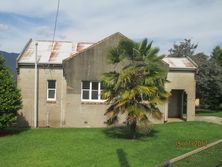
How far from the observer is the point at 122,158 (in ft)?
53.7

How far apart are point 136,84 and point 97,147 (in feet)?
12.1

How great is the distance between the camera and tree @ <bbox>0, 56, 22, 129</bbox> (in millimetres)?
23656

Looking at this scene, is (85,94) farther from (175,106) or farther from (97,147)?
(97,147)

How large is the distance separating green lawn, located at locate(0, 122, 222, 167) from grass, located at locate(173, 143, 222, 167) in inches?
88.4

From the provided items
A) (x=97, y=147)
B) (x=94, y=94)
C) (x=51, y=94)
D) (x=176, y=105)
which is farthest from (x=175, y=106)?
(x=97, y=147)

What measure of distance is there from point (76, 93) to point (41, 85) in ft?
8.33

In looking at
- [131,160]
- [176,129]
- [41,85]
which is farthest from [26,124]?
[131,160]

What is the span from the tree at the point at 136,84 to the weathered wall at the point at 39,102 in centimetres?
819

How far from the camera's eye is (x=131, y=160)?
15367 mm

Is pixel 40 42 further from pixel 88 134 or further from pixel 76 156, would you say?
pixel 76 156

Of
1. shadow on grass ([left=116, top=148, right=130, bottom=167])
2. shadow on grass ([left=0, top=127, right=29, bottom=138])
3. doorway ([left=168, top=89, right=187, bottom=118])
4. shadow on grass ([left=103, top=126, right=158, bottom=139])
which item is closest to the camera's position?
shadow on grass ([left=116, top=148, right=130, bottom=167])

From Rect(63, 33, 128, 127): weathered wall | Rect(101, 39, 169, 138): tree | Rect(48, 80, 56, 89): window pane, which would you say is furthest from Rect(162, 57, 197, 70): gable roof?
Rect(101, 39, 169, 138): tree
